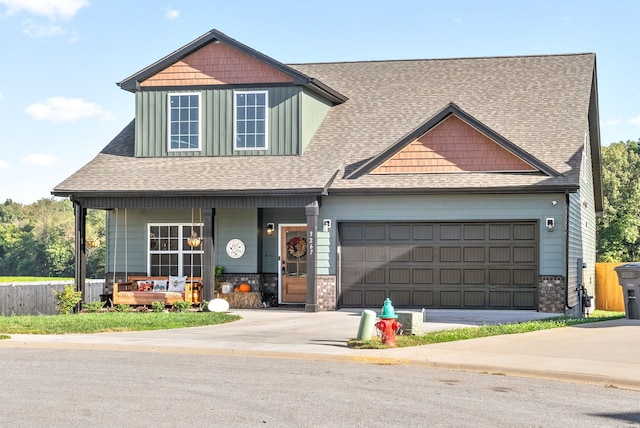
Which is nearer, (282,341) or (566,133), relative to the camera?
(282,341)

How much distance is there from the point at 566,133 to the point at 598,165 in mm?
7480

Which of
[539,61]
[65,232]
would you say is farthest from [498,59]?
[65,232]

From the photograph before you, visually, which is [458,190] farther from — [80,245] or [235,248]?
[80,245]

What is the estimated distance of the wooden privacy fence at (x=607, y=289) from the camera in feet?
110

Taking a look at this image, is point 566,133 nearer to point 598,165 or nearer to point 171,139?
point 598,165

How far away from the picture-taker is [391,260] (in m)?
24.9

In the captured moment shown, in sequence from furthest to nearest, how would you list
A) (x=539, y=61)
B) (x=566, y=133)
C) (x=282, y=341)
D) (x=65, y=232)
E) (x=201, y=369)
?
(x=65, y=232)
(x=539, y=61)
(x=566, y=133)
(x=282, y=341)
(x=201, y=369)

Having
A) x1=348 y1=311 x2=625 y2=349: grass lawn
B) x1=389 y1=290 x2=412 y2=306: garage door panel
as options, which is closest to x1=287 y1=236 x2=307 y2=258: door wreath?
x1=389 y1=290 x2=412 y2=306: garage door panel

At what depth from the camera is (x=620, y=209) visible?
168 feet

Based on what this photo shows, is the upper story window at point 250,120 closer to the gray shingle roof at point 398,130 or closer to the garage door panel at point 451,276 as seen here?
the gray shingle roof at point 398,130

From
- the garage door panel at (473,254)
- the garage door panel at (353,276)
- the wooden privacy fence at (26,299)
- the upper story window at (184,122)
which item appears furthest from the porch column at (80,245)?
the garage door panel at (473,254)

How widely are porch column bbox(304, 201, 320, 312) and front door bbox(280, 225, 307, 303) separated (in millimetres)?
2005

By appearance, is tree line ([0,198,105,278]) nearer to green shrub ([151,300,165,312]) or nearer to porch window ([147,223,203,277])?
porch window ([147,223,203,277])

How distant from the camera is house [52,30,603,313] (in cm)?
2409
